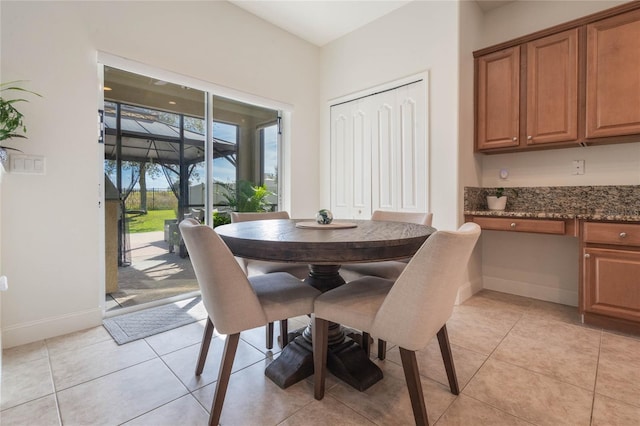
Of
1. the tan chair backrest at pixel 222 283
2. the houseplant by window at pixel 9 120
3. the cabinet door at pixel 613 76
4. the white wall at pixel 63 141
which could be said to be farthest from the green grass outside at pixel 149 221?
the cabinet door at pixel 613 76

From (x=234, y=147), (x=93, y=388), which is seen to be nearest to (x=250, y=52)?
(x=234, y=147)

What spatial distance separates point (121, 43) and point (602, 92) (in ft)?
12.3

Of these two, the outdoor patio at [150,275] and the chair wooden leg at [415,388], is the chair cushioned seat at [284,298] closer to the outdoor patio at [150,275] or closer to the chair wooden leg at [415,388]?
the chair wooden leg at [415,388]

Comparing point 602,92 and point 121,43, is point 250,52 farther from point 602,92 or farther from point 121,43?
point 602,92

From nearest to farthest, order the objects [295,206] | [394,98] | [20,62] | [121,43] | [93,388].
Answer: [93,388] → [20,62] → [121,43] → [394,98] → [295,206]

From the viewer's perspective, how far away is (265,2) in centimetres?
302

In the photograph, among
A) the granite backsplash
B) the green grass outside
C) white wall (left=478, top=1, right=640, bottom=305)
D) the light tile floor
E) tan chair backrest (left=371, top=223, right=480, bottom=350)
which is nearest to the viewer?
tan chair backrest (left=371, top=223, right=480, bottom=350)

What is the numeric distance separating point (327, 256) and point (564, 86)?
8.68 ft

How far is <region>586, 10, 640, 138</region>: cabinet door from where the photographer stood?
220cm

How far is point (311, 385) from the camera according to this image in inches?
61.3

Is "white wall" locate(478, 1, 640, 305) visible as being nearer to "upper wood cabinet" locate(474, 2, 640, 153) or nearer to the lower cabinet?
"upper wood cabinet" locate(474, 2, 640, 153)

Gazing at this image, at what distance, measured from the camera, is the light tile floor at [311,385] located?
133cm

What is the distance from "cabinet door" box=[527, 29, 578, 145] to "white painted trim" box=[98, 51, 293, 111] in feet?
7.95

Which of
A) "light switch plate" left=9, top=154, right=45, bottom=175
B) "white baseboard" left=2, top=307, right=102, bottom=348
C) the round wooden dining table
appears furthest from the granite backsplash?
"light switch plate" left=9, top=154, right=45, bottom=175
